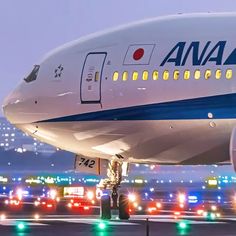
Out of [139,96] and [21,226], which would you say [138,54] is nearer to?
[139,96]

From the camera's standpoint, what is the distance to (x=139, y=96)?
3531 cm

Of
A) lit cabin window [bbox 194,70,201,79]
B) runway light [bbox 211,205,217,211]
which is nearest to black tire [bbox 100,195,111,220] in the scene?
lit cabin window [bbox 194,70,201,79]

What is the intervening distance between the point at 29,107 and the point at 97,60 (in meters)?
3.25

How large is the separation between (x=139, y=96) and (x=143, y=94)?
0.17m

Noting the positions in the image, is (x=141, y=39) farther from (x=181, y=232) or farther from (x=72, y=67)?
(x=181, y=232)

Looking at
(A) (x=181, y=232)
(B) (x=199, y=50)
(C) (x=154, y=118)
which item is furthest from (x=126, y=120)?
(A) (x=181, y=232)

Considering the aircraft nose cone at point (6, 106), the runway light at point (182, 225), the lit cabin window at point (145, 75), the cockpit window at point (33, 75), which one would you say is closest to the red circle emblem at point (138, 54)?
the lit cabin window at point (145, 75)

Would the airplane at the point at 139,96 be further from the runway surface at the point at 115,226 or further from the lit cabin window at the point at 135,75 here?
the runway surface at the point at 115,226

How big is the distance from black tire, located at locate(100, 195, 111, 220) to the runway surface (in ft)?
1.03

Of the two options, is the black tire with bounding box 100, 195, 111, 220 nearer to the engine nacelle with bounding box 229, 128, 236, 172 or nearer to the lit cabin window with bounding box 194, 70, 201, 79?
the lit cabin window with bounding box 194, 70, 201, 79

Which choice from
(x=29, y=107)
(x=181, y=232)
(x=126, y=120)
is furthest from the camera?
(x=29, y=107)

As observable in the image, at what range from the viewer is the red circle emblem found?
35.8 metres

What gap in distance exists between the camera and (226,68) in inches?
1323

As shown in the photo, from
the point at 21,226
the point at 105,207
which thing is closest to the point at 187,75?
the point at 105,207
